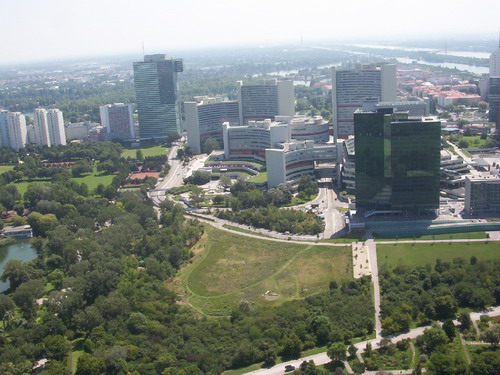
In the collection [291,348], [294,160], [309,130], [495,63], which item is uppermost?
[495,63]

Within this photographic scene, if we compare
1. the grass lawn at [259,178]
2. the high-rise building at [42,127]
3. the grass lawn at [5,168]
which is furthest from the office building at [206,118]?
the high-rise building at [42,127]

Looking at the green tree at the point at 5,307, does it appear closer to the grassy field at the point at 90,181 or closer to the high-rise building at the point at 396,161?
the high-rise building at the point at 396,161

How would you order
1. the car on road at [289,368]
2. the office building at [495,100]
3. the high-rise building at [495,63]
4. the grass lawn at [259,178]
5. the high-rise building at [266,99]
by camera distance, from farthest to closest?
the high-rise building at [495,63] → the high-rise building at [266,99] → the office building at [495,100] → the grass lawn at [259,178] → the car on road at [289,368]

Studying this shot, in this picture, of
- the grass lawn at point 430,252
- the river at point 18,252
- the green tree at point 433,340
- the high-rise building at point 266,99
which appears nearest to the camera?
the green tree at point 433,340

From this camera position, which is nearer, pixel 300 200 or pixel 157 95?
pixel 300 200

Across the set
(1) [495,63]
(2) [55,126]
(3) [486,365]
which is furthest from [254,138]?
(1) [495,63]

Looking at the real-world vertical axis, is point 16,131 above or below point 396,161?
below

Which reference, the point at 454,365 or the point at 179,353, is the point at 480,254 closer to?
the point at 454,365

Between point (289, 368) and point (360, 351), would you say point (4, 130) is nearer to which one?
point (289, 368)
